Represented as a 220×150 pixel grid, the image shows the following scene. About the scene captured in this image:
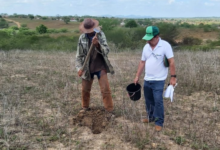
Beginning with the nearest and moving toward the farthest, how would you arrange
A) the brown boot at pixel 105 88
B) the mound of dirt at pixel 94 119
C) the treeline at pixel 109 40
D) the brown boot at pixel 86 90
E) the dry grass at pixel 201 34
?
the mound of dirt at pixel 94 119
the brown boot at pixel 105 88
the brown boot at pixel 86 90
the treeline at pixel 109 40
the dry grass at pixel 201 34

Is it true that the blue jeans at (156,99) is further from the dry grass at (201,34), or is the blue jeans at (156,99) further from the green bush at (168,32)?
the dry grass at (201,34)

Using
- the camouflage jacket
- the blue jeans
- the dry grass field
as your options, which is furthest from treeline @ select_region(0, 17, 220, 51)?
the blue jeans

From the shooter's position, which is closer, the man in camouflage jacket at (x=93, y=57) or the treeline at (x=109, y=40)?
the man in camouflage jacket at (x=93, y=57)

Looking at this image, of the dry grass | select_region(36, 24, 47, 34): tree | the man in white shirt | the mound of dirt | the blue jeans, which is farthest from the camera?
select_region(36, 24, 47, 34): tree

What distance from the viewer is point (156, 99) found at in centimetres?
302

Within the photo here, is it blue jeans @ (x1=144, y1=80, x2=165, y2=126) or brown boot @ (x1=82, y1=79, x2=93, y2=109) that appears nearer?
blue jeans @ (x1=144, y1=80, x2=165, y2=126)

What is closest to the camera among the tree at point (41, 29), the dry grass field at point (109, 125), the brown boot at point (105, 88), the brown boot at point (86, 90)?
the dry grass field at point (109, 125)

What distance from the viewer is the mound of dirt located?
322 cm

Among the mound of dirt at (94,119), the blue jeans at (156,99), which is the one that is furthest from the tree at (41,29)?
the blue jeans at (156,99)

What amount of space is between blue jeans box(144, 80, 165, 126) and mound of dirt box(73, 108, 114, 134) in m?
0.66

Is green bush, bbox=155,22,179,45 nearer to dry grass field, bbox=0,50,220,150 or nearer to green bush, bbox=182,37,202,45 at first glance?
green bush, bbox=182,37,202,45

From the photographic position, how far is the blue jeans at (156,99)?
300 cm

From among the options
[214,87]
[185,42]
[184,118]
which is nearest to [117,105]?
[184,118]

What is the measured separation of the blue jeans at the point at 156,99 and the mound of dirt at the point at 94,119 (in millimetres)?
660
